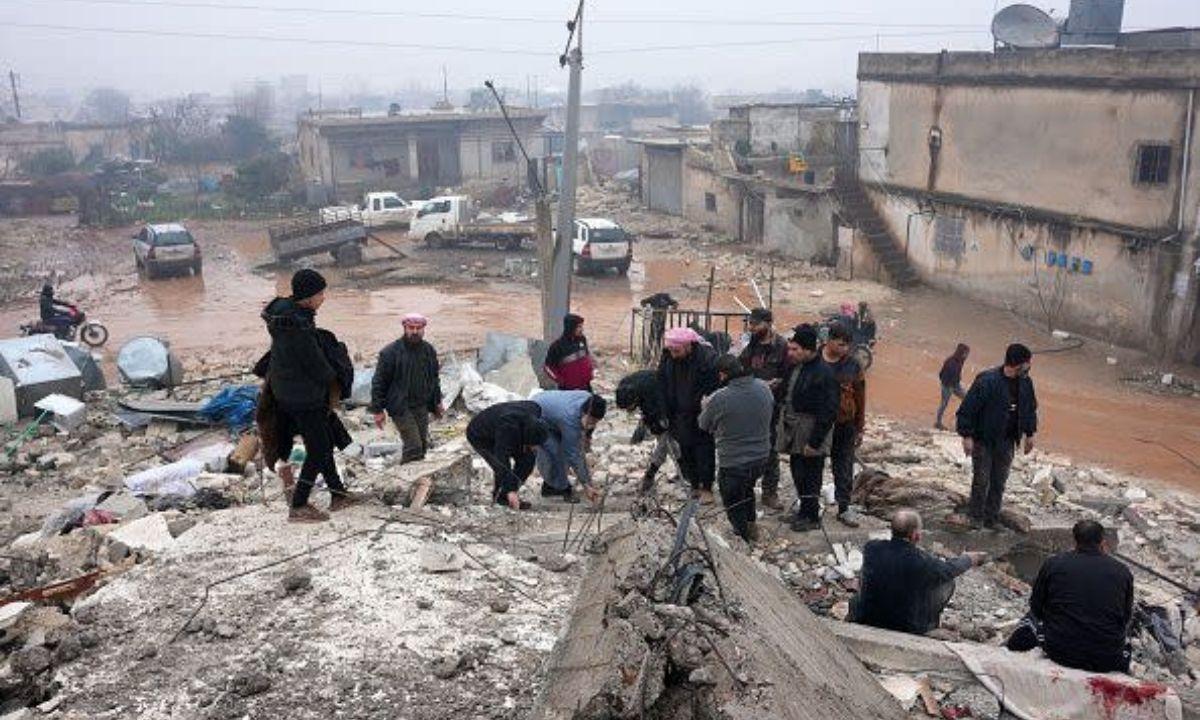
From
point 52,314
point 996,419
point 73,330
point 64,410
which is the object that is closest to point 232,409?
point 64,410

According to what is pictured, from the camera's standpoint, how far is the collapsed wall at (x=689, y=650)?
301 centimetres

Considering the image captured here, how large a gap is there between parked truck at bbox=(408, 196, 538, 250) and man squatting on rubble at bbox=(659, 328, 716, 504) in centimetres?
1936

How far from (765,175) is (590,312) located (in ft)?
30.4

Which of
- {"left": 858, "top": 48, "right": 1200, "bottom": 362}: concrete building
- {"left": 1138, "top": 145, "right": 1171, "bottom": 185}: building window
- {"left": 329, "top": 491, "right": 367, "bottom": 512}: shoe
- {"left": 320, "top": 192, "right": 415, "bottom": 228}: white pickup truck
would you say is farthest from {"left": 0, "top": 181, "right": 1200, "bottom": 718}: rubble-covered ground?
{"left": 320, "top": 192, "right": 415, "bottom": 228}: white pickup truck

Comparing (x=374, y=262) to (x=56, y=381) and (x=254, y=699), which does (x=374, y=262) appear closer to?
(x=56, y=381)

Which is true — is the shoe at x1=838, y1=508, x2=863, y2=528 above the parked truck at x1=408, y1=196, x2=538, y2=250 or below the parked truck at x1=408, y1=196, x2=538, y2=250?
below

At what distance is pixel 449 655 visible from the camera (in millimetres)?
4117

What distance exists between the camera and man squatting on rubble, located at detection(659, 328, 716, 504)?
681 centimetres

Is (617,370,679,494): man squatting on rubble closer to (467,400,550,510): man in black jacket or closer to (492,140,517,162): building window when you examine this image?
(467,400,550,510): man in black jacket

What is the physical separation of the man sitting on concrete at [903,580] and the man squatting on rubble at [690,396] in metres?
1.87

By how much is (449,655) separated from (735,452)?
107 inches

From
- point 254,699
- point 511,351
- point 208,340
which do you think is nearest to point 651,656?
point 254,699

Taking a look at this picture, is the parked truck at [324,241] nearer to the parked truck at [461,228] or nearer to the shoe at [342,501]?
the parked truck at [461,228]

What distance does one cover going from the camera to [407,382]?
749 centimetres
